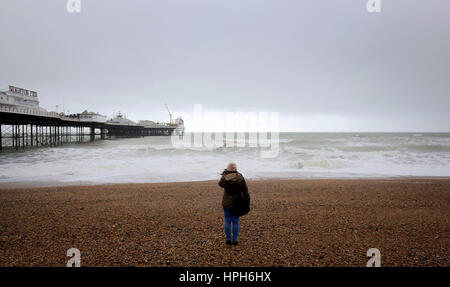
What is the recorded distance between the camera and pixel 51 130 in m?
73.8

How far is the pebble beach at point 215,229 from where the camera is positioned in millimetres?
3764

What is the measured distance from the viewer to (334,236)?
4.60 meters

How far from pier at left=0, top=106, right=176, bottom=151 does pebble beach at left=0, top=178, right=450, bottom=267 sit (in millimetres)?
28629

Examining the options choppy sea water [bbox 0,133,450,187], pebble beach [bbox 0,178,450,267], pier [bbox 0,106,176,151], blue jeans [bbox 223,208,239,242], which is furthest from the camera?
pier [bbox 0,106,176,151]

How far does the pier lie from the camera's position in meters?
30.9

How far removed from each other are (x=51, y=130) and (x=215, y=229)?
292 feet

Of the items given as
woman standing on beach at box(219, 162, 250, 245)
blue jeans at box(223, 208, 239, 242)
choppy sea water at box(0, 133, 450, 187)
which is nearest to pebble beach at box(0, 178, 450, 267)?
blue jeans at box(223, 208, 239, 242)

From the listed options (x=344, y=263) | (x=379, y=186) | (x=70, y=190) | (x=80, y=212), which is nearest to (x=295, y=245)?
(x=344, y=263)

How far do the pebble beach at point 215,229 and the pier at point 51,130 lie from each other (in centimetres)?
2863
